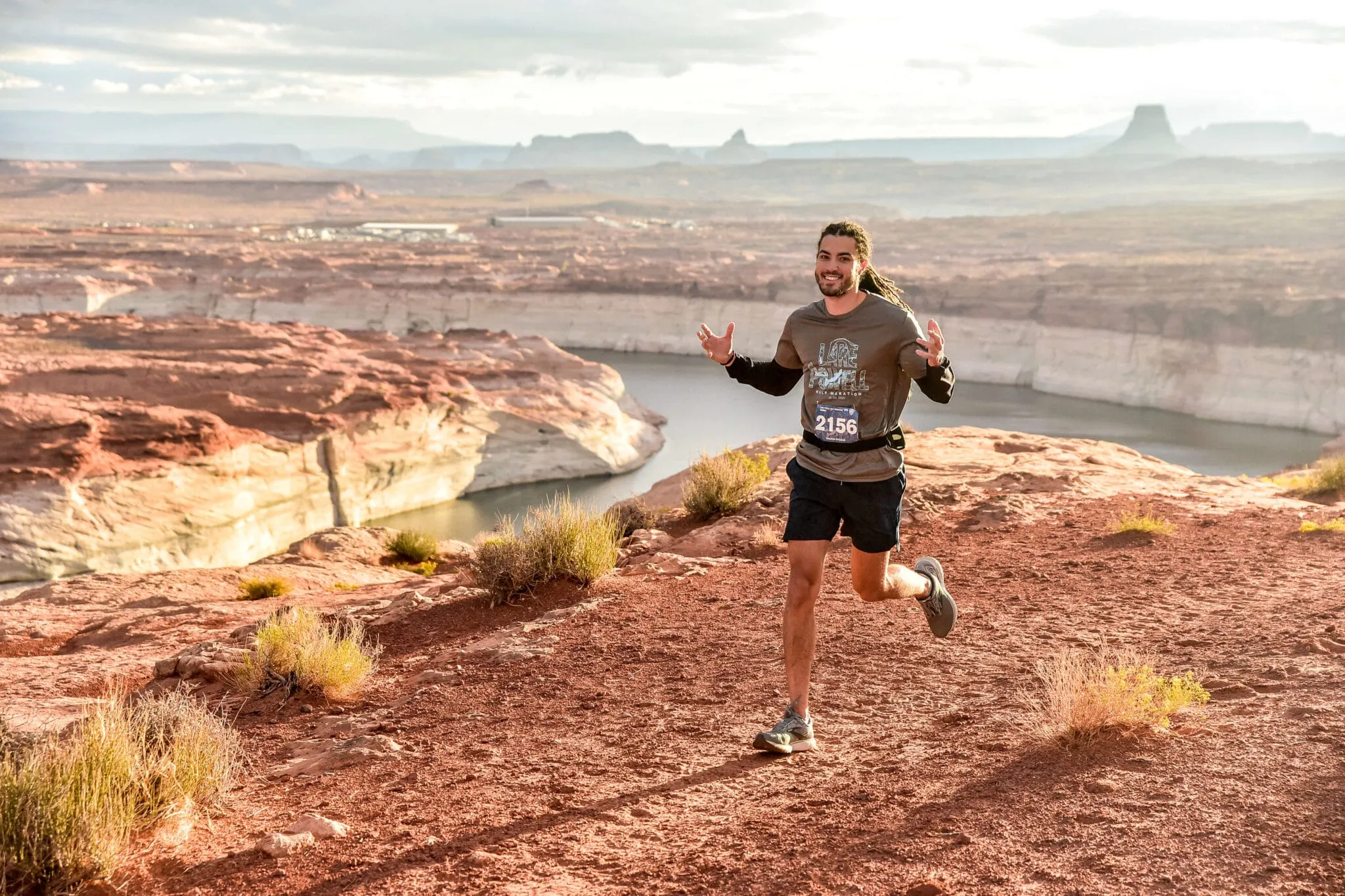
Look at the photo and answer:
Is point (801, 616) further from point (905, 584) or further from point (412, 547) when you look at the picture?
point (412, 547)

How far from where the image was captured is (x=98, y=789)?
388 centimetres

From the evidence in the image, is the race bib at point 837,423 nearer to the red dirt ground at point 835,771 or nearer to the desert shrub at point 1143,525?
the red dirt ground at point 835,771

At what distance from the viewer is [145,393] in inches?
969

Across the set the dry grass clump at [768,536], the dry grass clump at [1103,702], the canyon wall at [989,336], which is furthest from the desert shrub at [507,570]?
the canyon wall at [989,336]

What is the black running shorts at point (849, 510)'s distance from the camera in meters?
4.70

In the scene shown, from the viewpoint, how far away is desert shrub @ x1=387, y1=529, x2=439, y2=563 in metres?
16.4

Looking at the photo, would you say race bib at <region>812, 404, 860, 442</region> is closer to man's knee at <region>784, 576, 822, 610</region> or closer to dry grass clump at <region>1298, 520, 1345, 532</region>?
man's knee at <region>784, 576, 822, 610</region>

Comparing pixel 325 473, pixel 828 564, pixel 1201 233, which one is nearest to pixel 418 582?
pixel 828 564

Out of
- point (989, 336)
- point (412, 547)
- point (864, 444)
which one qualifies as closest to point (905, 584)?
point (864, 444)

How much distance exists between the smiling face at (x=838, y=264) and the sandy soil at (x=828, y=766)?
1911mm

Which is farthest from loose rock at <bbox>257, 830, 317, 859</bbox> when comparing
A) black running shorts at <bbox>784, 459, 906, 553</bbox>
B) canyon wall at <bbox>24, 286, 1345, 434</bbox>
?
canyon wall at <bbox>24, 286, 1345, 434</bbox>

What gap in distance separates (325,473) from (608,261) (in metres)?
52.4

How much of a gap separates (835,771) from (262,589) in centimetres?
914

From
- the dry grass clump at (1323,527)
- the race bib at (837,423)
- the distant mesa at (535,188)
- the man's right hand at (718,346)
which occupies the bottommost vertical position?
the dry grass clump at (1323,527)
